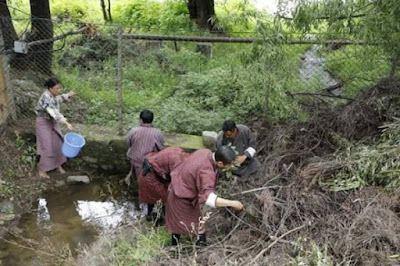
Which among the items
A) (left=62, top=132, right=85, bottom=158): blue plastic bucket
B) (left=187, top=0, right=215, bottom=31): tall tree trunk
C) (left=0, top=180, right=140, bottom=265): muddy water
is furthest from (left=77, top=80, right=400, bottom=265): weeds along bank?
(left=187, top=0, right=215, bottom=31): tall tree trunk

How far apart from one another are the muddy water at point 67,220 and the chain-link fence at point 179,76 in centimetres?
116

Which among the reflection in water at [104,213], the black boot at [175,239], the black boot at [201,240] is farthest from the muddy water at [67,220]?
the black boot at [201,240]

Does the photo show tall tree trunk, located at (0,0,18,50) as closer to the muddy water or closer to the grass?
the muddy water

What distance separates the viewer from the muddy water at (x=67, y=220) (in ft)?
16.5

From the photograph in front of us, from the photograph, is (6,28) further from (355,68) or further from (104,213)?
(355,68)

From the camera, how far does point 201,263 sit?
3836 millimetres

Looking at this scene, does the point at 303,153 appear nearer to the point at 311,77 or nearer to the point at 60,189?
the point at 311,77

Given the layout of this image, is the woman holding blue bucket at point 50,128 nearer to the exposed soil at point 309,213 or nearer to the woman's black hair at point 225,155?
the exposed soil at point 309,213

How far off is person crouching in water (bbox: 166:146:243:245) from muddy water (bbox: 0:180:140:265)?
116cm

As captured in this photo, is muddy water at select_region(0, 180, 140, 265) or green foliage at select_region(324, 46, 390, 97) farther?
green foliage at select_region(324, 46, 390, 97)

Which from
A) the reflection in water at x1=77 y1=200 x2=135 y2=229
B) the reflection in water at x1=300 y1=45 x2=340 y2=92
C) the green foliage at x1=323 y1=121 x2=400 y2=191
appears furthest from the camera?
the reflection in water at x1=300 y1=45 x2=340 y2=92

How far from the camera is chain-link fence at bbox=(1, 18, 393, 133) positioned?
249 inches

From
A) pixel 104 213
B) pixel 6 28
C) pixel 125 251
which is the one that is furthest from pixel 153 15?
pixel 125 251

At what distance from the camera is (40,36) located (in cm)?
813
